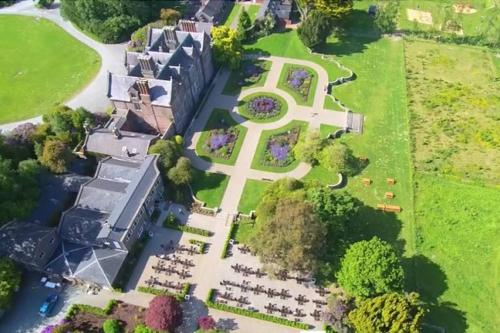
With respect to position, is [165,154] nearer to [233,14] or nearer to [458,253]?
[458,253]

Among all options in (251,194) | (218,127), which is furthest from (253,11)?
(251,194)

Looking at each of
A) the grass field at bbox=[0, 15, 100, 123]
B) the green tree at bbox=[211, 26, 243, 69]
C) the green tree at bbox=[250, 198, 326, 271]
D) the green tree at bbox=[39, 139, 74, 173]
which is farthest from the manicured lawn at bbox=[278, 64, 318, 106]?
the green tree at bbox=[39, 139, 74, 173]

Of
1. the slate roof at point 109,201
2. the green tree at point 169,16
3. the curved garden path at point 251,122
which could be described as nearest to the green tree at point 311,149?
the curved garden path at point 251,122

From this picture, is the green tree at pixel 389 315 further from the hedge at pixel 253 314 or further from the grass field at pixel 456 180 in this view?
the hedge at pixel 253 314

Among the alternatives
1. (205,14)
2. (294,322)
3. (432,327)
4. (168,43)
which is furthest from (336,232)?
(205,14)

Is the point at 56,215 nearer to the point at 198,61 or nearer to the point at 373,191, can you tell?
the point at 198,61
